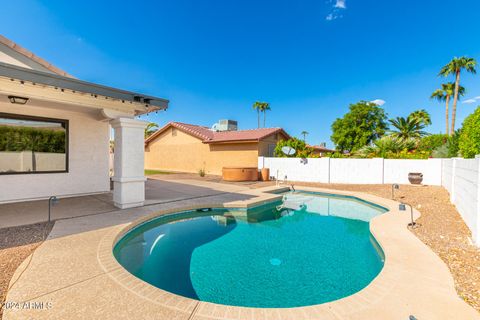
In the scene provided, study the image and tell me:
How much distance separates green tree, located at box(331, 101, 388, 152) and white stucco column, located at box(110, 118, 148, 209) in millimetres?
33557

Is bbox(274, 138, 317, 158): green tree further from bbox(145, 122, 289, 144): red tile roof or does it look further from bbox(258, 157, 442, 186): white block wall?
bbox(145, 122, 289, 144): red tile roof

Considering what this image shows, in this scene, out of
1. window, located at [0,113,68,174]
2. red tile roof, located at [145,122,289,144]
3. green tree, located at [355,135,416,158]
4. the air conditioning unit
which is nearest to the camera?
window, located at [0,113,68,174]

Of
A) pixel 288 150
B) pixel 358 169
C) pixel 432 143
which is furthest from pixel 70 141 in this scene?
pixel 432 143

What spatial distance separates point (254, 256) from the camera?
4922mm

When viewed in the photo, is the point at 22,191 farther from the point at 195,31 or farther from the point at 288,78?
the point at 288,78

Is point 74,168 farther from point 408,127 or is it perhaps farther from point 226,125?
point 408,127

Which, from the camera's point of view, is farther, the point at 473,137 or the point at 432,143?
the point at 432,143

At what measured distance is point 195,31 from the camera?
702 inches

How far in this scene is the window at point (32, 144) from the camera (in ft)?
24.5

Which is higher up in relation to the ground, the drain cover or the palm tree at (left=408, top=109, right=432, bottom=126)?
the palm tree at (left=408, top=109, right=432, bottom=126)

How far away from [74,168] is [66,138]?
4.01 feet

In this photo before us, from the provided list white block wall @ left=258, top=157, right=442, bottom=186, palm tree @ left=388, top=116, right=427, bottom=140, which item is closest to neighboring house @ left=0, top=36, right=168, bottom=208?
white block wall @ left=258, top=157, right=442, bottom=186

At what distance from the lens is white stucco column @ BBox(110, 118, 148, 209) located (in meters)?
7.04

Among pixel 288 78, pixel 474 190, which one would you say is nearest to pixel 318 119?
pixel 288 78
